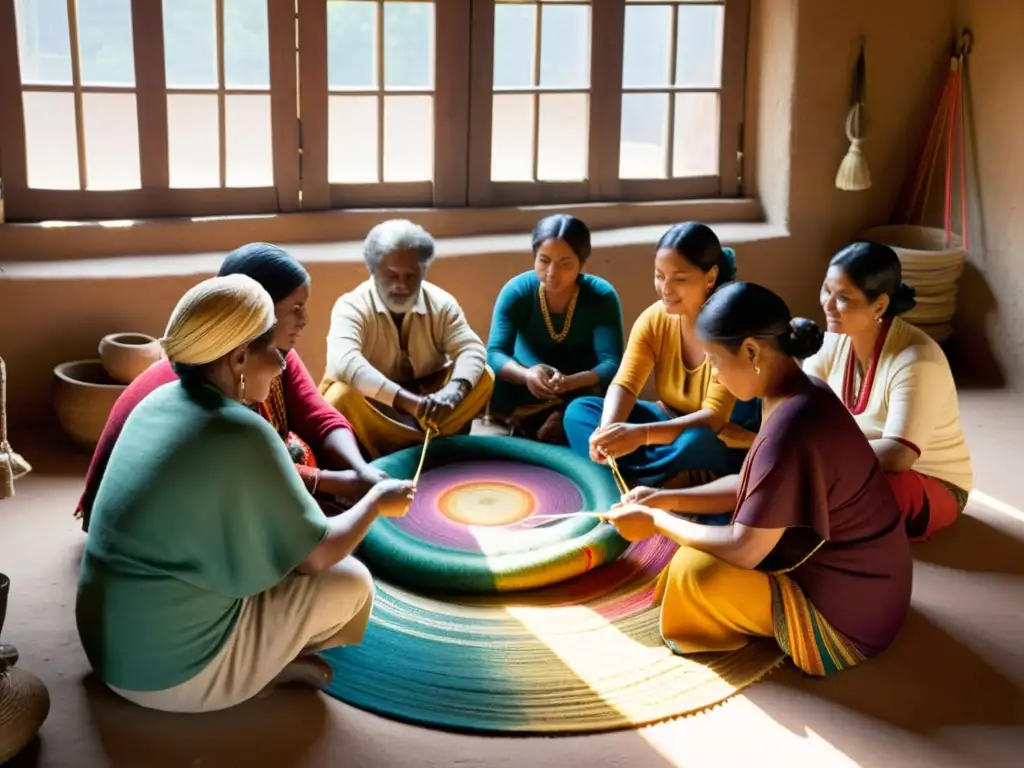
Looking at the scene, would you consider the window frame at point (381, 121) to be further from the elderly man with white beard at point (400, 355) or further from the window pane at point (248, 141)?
the elderly man with white beard at point (400, 355)

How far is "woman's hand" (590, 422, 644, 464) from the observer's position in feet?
13.1

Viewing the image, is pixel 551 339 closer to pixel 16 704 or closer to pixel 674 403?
pixel 674 403

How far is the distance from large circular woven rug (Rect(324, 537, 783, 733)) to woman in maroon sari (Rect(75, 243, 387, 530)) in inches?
15.1

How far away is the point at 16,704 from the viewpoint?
2.72 m

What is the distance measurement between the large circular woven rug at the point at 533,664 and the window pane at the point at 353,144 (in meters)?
2.54

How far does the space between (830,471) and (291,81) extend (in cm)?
325

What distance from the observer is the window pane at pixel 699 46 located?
19.3 feet

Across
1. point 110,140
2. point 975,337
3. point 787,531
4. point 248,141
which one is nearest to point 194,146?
point 248,141

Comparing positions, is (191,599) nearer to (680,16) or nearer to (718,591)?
(718,591)

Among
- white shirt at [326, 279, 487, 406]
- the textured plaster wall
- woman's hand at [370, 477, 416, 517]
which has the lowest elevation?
woman's hand at [370, 477, 416, 517]

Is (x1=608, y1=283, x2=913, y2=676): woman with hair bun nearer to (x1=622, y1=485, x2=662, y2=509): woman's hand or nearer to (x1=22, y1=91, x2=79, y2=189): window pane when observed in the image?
(x1=622, y1=485, x2=662, y2=509): woman's hand

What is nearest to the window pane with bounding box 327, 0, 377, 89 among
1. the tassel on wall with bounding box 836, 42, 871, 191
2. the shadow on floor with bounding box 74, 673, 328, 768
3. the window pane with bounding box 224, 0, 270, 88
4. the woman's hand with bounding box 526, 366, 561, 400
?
the window pane with bounding box 224, 0, 270, 88

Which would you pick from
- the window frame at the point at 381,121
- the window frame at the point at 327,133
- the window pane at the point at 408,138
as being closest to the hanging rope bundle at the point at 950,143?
the window frame at the point at 327,133

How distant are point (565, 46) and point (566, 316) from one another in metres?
1.63
